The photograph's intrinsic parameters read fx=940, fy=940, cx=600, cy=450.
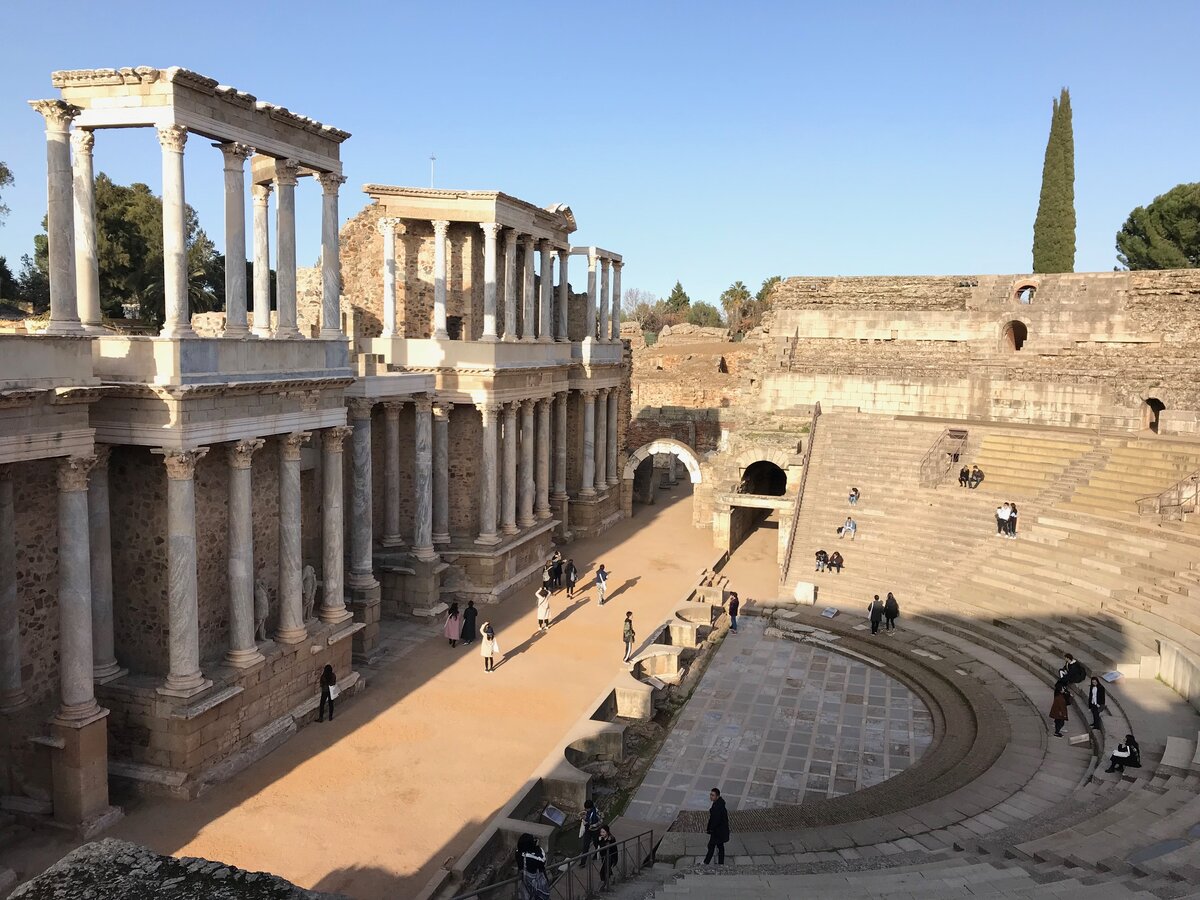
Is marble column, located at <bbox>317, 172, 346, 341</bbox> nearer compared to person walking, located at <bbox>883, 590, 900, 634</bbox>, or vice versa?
marble column, located at <bbox>317, 172, 346, 341</bbox>

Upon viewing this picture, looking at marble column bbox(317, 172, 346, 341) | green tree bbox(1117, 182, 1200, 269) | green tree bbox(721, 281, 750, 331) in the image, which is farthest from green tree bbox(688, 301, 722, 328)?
marble column bbox(317, 172, 346, 341)

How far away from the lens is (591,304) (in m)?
33.2

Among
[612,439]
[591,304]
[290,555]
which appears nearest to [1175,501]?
[612,439]

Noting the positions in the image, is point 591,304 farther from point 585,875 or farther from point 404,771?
point 585,875

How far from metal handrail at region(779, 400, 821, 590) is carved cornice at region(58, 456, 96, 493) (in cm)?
1700

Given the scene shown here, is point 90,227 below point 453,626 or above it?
above

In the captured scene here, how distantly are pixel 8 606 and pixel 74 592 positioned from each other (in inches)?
34.5

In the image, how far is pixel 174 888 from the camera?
6.45 meters

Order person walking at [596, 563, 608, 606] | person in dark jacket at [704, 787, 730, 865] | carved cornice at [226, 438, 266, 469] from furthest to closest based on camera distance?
1. person walking at [596, 563, 608, 606]
2. carved cornice at [226, 438, 266, 469]
3. person in dark jacket at [704, 787, 730, 865]

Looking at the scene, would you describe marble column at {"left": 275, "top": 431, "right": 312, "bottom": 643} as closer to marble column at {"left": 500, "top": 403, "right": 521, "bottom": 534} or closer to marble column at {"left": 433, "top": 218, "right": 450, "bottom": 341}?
marble column at {"left": 433, "top": 218, "right": 450, "bottom": 341}

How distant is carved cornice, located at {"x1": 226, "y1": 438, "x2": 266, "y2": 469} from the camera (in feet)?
46.8

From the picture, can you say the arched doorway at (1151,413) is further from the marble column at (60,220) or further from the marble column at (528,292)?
the marble column at (60,220)

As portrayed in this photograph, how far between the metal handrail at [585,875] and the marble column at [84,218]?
9.69 metres

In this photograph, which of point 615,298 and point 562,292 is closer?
point 562,292
